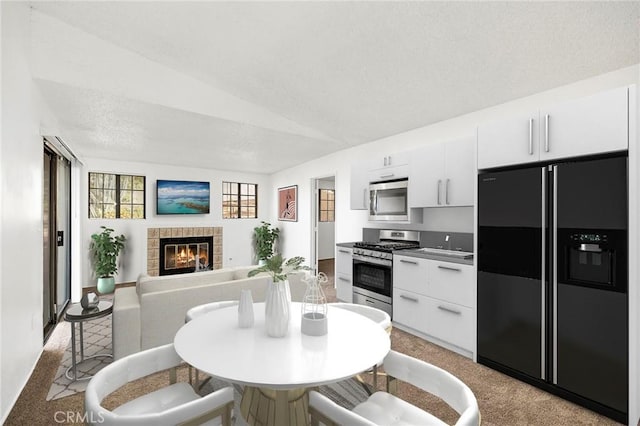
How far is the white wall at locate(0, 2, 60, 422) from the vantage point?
2020 millimetres

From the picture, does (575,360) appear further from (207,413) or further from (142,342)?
(142,342)

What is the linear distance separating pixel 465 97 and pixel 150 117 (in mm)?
3395

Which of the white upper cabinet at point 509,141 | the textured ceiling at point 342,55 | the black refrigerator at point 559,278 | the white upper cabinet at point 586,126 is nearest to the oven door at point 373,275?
the black refrigerator at point 559,278

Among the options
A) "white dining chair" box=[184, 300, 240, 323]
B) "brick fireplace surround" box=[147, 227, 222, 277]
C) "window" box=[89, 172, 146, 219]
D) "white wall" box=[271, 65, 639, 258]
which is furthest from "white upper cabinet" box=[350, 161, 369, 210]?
"window" box=[89, 172, 146, 219]

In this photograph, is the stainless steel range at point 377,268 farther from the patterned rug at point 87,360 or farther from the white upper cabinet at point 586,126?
the patterned rug at point 87,360

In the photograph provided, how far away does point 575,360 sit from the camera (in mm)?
2117

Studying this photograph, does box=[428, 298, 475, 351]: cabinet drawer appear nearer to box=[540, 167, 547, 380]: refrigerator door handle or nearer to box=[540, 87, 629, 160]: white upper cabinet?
box=[540, 167, 547, 380]: refrigerator door handle

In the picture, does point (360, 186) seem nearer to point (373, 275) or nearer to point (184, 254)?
point (373, 275)

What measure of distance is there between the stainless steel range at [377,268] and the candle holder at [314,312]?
2.07m

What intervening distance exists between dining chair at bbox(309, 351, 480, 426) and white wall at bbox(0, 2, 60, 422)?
6.97ft

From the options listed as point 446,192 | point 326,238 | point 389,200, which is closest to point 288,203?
point 326,238

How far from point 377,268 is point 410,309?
2.00 feet

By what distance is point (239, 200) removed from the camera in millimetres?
7430

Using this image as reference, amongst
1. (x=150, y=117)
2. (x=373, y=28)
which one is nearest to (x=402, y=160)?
(x=373, y=28)
